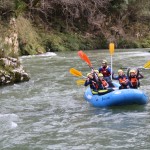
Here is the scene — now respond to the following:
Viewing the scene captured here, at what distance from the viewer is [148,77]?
37.5 ft

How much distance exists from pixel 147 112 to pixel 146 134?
5.07 ft

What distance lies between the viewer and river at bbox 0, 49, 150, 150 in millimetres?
5340

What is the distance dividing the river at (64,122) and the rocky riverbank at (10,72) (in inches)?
18.5

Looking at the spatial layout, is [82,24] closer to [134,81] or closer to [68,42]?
[68,42]

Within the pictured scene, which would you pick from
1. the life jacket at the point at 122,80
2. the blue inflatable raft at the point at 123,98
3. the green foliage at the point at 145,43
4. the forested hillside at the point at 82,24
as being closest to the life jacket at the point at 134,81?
the life jacket at the point at 122,80

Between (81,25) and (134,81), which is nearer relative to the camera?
(134,81)

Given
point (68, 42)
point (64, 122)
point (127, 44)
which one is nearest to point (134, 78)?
point (64, 122)

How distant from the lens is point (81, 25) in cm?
2591

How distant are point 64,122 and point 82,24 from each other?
19.9m

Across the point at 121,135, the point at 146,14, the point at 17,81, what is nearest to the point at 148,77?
the point at 17,81

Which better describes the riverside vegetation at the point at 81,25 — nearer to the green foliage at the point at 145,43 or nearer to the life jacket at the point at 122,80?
the green foliage at the point at 145,43

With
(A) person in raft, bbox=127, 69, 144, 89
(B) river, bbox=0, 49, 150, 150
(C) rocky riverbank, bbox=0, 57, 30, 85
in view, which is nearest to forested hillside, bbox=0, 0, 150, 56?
(C) rocky riverbank, bbox=0, 57, 30, 85

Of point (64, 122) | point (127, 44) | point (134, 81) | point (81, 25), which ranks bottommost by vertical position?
point (64, 122)

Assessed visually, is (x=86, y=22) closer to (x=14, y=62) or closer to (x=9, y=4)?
(x=9, y=4)
